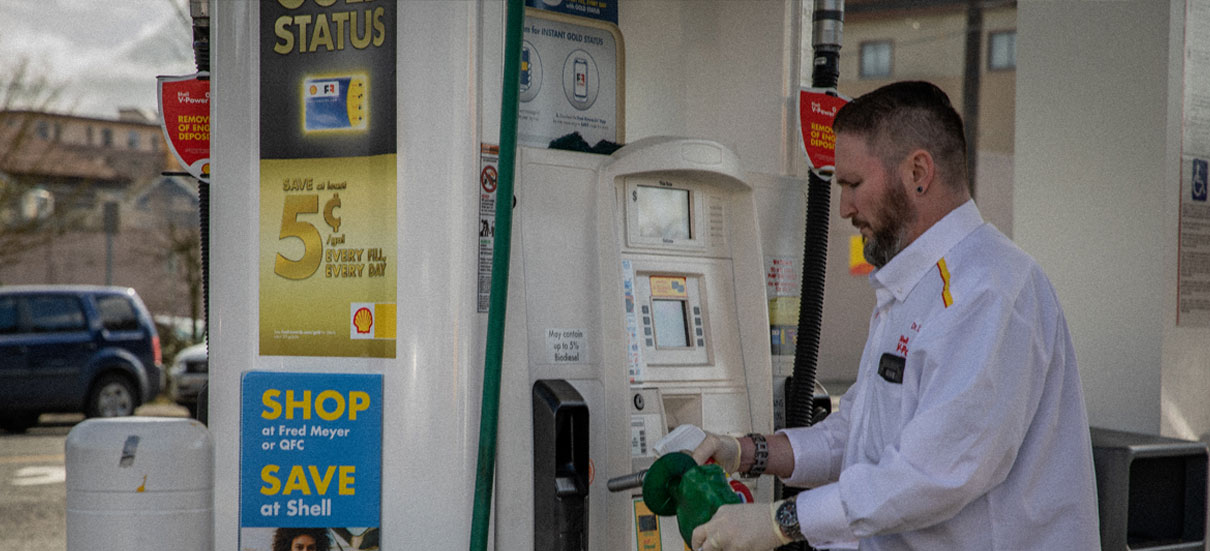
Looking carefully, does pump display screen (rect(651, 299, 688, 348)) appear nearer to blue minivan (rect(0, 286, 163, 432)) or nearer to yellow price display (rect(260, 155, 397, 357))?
yellow price display (rect(260, 155, 397, 357))

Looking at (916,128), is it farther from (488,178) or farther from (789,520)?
(488,178)

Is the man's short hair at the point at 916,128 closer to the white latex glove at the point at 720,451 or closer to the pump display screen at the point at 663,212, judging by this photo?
the white latex glove at the point at 720,451

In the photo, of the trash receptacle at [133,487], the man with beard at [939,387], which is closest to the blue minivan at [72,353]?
the trash receptacle at [133,487]

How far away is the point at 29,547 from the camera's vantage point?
26.0 feet

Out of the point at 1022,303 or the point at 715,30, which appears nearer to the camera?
the point at 1022,303

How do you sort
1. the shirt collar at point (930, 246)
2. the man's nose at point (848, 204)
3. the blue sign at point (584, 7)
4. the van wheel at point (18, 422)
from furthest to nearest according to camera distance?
the van wheel at point (18, 422) → the blue sign at point (584, 7) → the man's nose at point (848, 204) → the shirt collar at point (930, 246)

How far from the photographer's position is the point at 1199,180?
4.33 metres

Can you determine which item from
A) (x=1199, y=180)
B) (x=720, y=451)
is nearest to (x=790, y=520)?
(x=720, y=451)

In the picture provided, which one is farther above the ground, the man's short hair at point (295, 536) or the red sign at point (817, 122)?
the red sign at point (817, 122)

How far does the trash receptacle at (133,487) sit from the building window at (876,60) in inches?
936

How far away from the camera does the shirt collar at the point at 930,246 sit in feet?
8.52

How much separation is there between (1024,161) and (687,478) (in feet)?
8.57

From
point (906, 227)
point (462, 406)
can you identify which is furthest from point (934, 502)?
point (462, 406)

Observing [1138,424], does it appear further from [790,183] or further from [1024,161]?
[790,183]
